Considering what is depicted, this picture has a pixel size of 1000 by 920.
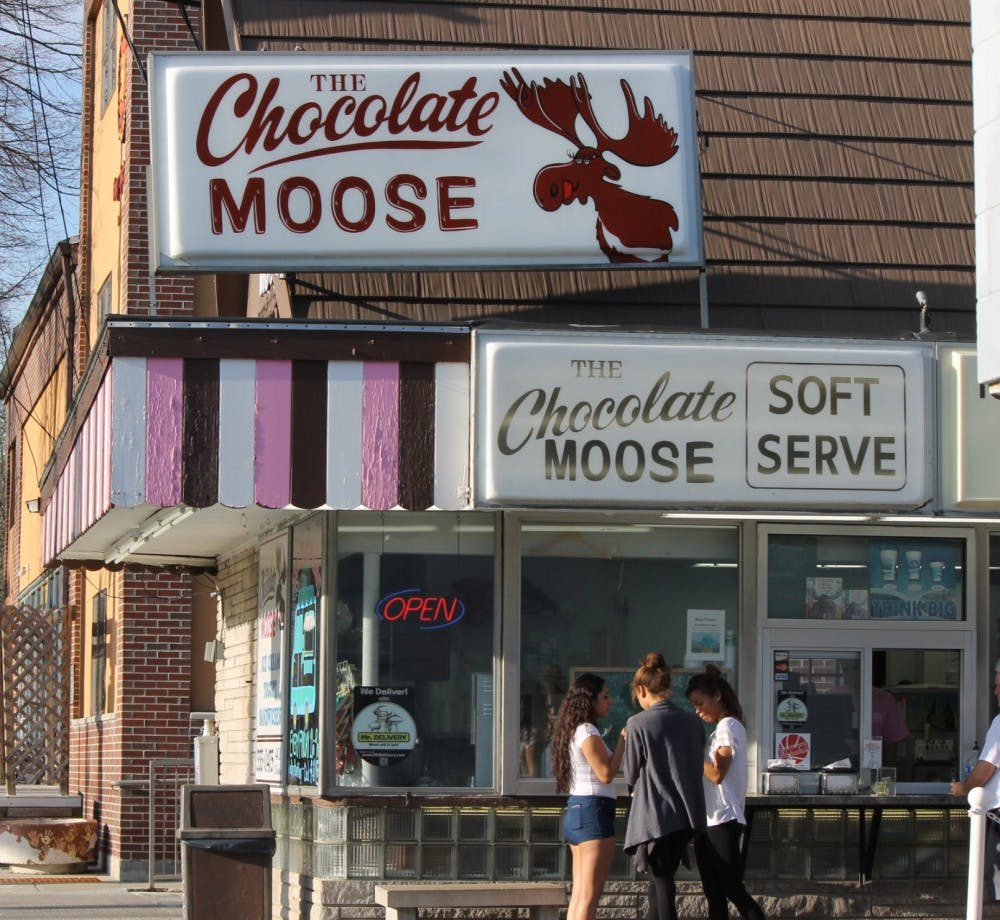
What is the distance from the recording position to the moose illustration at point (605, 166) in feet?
37.3

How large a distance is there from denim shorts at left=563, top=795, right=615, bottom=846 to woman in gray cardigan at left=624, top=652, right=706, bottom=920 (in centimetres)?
17

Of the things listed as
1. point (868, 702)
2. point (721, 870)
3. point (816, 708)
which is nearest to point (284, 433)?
point (721, 870)

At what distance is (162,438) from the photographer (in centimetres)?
1016

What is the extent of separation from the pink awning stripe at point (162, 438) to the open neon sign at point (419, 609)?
66.0 inches

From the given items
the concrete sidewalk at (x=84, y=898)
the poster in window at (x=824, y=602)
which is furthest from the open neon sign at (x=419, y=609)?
the concrete sidewalk at (x=84, y=898)

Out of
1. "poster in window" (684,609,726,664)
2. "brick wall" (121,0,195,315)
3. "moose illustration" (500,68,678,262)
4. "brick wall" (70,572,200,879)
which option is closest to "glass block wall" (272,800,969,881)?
"poster in window" (684,609,726,664)

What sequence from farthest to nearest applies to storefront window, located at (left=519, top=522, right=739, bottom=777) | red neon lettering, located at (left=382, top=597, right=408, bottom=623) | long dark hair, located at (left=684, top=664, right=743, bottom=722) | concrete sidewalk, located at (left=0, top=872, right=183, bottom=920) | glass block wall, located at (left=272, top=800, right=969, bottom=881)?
concrete sidewalk, located at (left=0, top=872, right=183, bottom=920) < storefront window, located at (left=519, top=522, right=739, bottom=777) < red neon lettering, located at (left=382, top=597, right=408, bottom=623) < glass block wall, located at (left=272, top=800, right=969, bottom=881) < long dark hair, located at (left=684, top=664, right=743, bottom=722)

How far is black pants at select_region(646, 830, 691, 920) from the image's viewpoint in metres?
9.56

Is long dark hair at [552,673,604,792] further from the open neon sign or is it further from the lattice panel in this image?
the lattice panel

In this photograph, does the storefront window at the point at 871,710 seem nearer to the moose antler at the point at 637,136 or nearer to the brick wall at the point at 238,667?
the moose antler at the point at 637,136

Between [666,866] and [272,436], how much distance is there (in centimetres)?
331

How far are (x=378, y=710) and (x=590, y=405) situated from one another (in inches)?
93.3

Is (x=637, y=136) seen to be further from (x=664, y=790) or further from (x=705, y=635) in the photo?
(x=664, y=790)

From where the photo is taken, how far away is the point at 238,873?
1077cm
